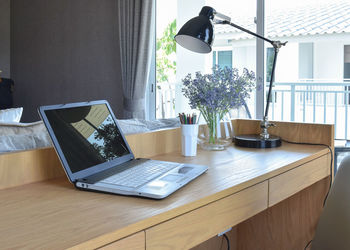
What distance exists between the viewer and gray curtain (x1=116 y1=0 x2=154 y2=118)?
4.10 metres

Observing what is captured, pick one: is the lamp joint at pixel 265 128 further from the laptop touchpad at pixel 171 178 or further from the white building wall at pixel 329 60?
the white building wall at pixel 329 60

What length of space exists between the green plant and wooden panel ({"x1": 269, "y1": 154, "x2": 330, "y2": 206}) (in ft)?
9.47

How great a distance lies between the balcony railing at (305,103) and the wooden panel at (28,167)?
12.2 feet

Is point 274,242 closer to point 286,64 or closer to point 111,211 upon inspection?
point 111,211

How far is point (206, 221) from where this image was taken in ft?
3.66

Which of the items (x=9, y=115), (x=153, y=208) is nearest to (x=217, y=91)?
(x=153, y=208)

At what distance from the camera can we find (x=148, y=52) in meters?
4.12

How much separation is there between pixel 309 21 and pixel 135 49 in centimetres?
259

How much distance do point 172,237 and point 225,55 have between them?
5964 mm

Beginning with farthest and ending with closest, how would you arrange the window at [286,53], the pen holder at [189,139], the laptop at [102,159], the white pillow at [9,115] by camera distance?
the window at [286,53], the white pillow at [9,115], the pen holder at [189,139], the laptop at [102,159]

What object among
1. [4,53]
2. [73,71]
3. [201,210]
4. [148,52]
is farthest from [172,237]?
[4,53]

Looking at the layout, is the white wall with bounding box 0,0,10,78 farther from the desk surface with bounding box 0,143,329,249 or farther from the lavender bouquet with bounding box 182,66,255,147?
the desk surface with bounding box 0,143,329,249

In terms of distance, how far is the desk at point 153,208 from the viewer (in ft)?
2.75

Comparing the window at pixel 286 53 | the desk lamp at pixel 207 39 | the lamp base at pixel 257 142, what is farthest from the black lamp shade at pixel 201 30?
the window at pixel 286 53
